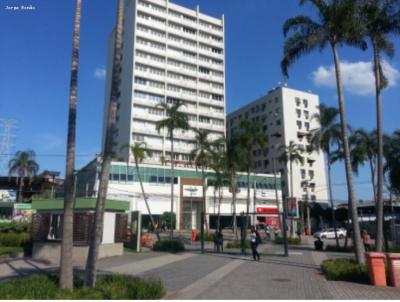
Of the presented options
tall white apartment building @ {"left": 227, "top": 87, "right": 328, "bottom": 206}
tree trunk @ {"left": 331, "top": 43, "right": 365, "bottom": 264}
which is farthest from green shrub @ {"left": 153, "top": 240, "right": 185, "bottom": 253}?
tall white apartment building @ {"left": 227, "top": 87, "right": 328, "bottom": 206}

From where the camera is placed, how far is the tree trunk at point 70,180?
1058cm

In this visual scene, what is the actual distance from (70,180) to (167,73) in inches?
3089

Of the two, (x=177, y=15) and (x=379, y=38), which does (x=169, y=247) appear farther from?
(x=177, y=15)

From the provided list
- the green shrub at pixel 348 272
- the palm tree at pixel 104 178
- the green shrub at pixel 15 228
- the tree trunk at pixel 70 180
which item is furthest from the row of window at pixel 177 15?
the green shrub at pixel 348 272

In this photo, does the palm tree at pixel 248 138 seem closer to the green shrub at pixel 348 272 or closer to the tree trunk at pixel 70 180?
the green shrub at pixel 348 272

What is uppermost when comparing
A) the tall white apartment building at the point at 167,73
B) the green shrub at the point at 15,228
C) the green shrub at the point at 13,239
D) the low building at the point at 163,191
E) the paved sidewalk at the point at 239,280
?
the tall white apartment building at the point at 167,73

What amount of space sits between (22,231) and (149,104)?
55.0 meters

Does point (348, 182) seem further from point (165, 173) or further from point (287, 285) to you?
point (165, 173)

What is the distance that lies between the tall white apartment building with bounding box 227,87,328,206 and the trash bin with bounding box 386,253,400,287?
7616 centimetres

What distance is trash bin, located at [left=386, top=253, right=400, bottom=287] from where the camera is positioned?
513 inches

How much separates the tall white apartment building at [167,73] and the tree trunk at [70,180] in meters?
63.4

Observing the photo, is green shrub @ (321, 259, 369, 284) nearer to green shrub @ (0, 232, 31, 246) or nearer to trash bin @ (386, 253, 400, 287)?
trash bin @ (386, 253, 400, 287)

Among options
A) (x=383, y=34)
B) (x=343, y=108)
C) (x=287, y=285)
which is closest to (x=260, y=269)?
(x=287, y=285)

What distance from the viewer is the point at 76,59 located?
12.3 meters
